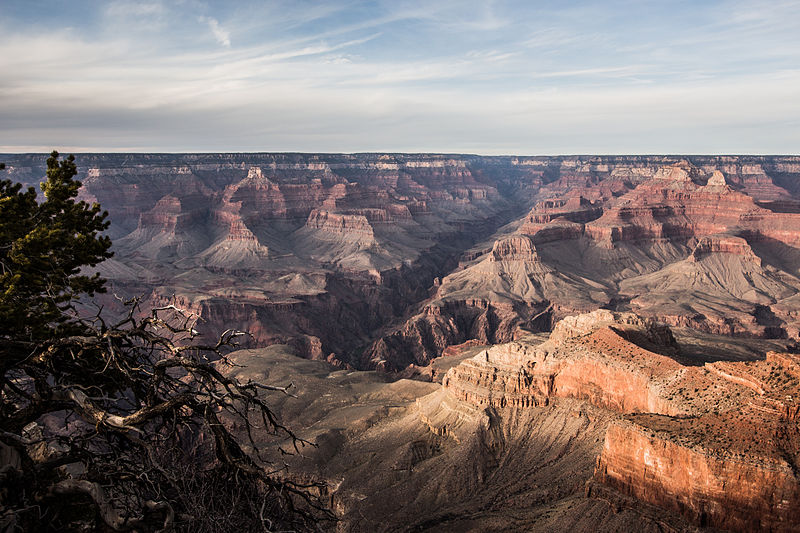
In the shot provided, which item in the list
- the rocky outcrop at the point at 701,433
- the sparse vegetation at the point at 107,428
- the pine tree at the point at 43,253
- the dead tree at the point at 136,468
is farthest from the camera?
the rocky outcrop at the point at 701,433

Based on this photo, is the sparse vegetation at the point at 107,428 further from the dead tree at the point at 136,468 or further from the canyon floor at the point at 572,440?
the canyon floor at the point at 572,440

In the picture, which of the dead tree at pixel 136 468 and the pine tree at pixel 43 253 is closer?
the dead tree at pixel 136 468

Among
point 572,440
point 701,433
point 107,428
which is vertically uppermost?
point 107,428

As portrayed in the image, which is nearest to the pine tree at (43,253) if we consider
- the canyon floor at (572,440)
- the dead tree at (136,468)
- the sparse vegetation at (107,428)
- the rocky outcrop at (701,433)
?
the sparse vegetation at (107,428)

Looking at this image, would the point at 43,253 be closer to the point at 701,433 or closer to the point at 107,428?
the point at 107,428

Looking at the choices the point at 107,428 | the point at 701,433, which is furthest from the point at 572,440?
the point at 107,428

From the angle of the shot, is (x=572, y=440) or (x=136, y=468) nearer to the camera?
(x=136, y=468)

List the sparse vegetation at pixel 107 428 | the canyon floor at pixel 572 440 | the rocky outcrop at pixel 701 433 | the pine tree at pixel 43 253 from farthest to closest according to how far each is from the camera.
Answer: the canyon floor at pixel 572 440 < the rocky outcrop at pixel 701 433 < the pine tree at pixel 43 253 < the sparse vegetation at pixel 107 428

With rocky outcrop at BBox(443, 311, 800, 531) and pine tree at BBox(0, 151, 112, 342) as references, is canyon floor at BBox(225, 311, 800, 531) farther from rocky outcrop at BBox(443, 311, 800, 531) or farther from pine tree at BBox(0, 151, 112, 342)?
pine tree at BBox(0, 151, 112, 342)

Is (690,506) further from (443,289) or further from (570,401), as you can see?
(443,289)

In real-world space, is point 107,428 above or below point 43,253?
below

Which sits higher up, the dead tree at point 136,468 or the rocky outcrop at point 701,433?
the dead tree at point 136,468
